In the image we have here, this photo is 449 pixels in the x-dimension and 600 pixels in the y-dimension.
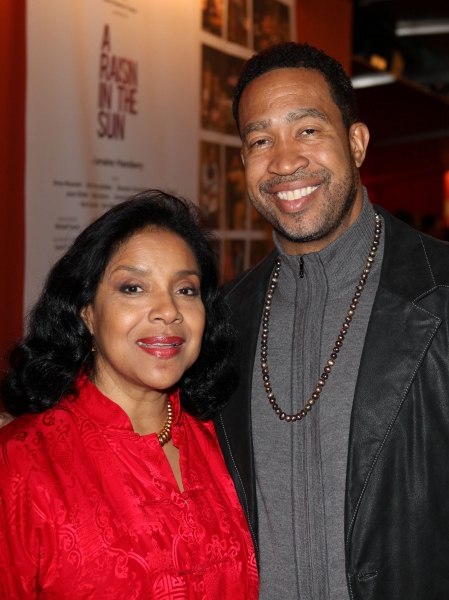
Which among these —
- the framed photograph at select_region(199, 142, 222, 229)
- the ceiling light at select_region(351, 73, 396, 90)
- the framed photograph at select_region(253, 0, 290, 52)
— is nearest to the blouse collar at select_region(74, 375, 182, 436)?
the framed photograph at select_region(199, 142, 222, 229)

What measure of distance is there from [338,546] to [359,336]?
0.53 metres

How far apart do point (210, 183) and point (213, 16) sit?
92 cm

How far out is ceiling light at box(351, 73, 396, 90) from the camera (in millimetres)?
7621

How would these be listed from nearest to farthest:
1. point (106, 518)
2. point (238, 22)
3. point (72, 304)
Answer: point (106, 518), point (72, 304), point (238, 22)

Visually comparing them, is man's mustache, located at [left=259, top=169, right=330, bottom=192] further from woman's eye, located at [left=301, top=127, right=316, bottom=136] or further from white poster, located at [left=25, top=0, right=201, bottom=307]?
white poster, located at [left=25, top=0, right=201, bottom=307]

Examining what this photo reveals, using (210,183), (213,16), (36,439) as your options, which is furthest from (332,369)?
(213,16)

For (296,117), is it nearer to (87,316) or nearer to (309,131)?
(309,131)

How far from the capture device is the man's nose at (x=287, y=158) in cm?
197

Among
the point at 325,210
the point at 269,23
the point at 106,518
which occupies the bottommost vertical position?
the point at 106,518

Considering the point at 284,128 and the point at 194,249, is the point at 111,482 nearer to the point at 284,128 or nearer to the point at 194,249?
the point at 194,249

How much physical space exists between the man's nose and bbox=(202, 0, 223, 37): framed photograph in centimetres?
216

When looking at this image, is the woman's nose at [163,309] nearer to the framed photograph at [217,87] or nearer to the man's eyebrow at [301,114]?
the man's eyebrow at [301,114]

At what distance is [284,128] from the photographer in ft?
6.63

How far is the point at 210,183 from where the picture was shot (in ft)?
13.1
